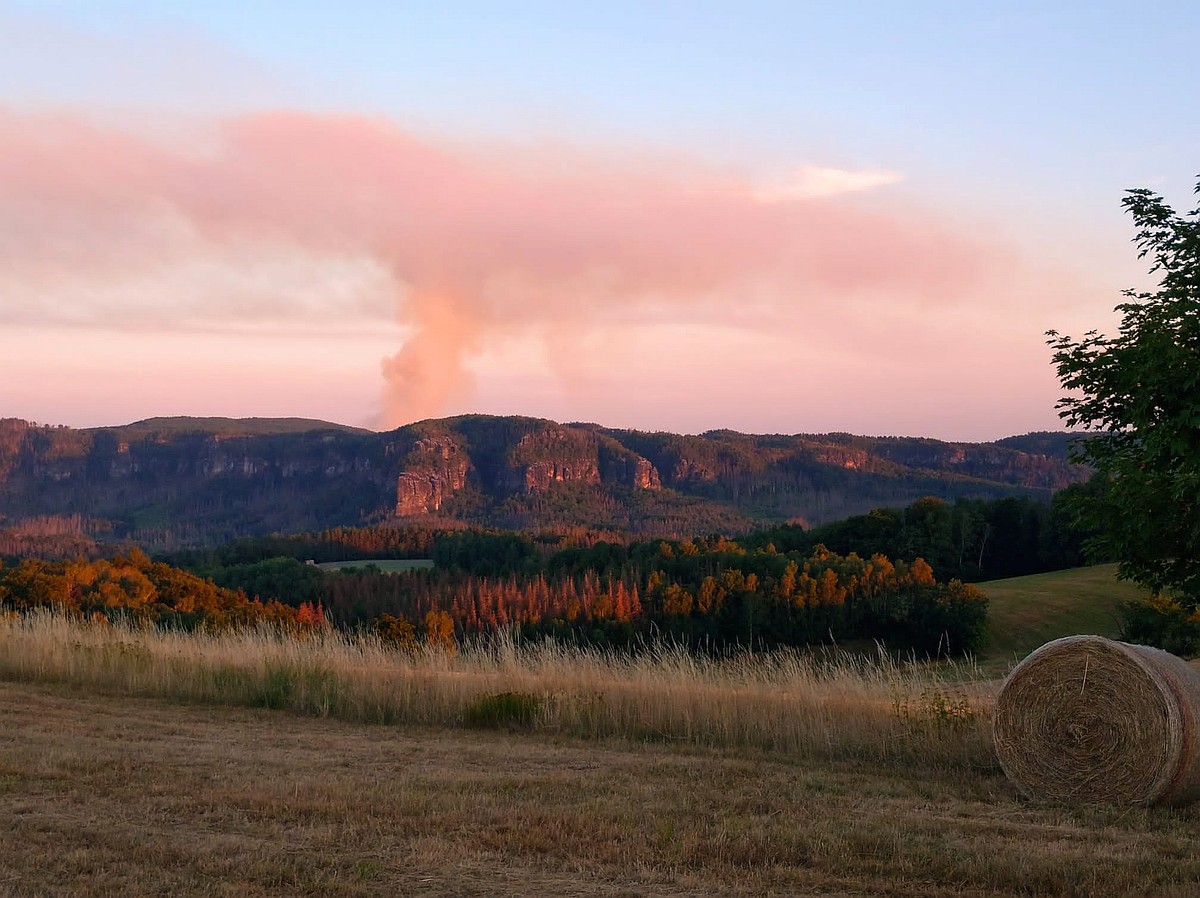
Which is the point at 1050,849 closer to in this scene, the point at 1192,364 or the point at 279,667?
the point at 1192,364

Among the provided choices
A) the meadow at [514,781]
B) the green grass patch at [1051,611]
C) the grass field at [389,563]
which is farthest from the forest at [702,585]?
the meadow at [514,781]

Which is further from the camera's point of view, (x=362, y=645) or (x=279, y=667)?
(x=362, y=645)

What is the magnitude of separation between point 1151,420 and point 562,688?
7.55m

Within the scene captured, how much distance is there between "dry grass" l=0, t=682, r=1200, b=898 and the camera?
638 centimetres

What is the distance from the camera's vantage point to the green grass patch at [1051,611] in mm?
59906

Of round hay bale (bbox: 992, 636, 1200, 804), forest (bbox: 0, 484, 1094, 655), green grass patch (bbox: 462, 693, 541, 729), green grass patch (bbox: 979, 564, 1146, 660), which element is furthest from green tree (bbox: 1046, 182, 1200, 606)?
green grass patch (bbox: 979, 564, 1146, 660)

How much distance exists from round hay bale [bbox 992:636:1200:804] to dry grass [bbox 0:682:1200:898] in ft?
1.21

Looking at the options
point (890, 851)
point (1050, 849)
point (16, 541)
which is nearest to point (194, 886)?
point (890, 851)

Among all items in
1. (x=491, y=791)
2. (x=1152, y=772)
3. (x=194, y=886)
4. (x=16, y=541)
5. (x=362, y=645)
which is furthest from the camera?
(x=16, y=541)

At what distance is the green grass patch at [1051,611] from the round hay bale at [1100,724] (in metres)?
49.4

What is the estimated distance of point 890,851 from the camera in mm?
7191

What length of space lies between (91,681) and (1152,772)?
44.1ft

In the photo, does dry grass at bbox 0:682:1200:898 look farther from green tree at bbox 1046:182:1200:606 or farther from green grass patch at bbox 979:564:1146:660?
green grass patch at bbox 979:564:1146:660

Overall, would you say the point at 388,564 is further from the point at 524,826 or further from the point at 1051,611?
the point at 524,826
